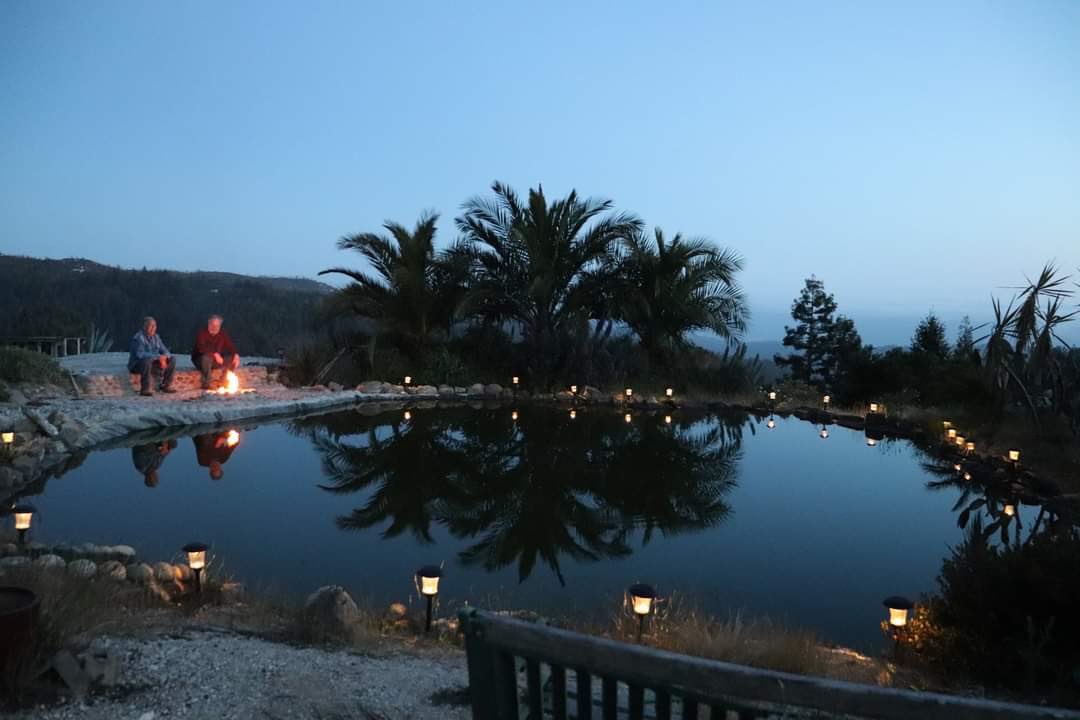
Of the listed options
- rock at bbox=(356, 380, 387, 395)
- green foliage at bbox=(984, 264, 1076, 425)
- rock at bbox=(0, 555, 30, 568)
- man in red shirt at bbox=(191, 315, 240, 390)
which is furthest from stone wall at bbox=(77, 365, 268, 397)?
green foliage at bbox=(984, 264, 1076, 425)

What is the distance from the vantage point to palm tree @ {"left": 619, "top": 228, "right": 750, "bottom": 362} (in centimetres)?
1664

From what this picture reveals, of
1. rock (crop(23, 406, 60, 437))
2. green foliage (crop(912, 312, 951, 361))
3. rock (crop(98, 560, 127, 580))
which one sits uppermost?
green foliage (crop(912, 312, 951, 361))

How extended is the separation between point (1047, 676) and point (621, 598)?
2.18 metres

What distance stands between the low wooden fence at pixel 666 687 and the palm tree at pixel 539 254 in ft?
47.7

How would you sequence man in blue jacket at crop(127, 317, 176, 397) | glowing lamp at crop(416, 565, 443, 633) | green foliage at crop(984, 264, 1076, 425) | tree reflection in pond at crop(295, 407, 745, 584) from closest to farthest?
glowing lamp at crop(416, 565, 443, 633), tree reflection in pond at crop(295, 407, 745, 584), green foliage at crop(984, 264, 1076, 425), man in blue jacket at crop(127, 317, 176, 397)

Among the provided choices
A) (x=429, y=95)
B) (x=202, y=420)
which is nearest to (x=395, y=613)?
(x=202, y=420)

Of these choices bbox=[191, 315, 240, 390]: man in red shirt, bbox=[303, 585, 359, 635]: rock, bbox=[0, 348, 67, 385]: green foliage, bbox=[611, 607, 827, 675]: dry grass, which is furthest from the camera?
bbox=[191, 315, 240, 390]: man in red shirt

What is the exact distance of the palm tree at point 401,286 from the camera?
54.4ft

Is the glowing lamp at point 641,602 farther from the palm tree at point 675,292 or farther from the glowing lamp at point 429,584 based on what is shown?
the palm tree at point 675,292

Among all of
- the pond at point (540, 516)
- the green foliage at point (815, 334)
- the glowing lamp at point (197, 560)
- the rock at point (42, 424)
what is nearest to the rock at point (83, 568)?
the glowing lamp at point (197, 560)

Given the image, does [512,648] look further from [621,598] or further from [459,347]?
[459,347]

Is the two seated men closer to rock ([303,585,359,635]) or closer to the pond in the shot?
the pond

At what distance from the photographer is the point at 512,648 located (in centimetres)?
162

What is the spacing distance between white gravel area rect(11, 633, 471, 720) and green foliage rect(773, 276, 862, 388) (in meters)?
20.1
